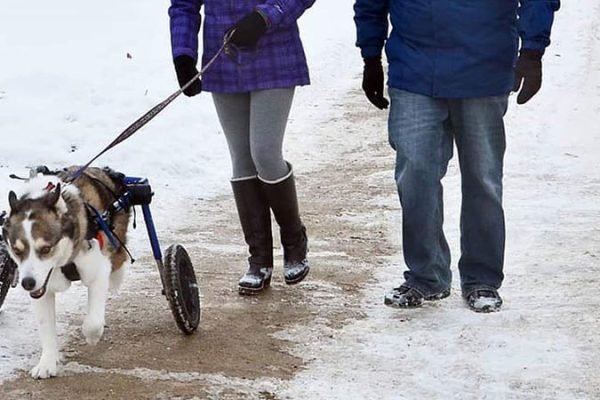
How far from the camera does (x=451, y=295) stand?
18.6 feet

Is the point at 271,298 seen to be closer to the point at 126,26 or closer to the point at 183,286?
the point at 183,286

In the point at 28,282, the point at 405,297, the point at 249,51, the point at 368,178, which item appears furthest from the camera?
the point at 368,178

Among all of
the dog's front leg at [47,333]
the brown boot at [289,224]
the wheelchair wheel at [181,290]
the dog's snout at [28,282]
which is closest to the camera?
the dog's snout at [28,282]

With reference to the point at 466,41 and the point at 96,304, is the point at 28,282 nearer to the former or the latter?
the point at 96,304

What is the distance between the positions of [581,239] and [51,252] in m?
3.70

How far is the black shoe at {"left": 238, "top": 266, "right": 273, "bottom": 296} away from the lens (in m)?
5.74

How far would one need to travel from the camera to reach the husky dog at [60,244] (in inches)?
168

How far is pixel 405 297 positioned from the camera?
17.9ft

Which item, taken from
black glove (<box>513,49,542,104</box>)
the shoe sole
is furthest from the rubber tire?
black glove (<box>513,49,542,104</box>)

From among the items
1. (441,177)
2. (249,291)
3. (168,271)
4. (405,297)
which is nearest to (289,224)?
(249,291)

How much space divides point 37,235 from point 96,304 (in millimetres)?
493

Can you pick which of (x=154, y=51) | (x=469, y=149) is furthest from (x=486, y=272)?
(x=154, y=51)

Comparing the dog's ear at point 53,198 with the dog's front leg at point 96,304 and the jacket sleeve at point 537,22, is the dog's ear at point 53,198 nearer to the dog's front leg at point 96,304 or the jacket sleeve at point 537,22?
the dog's front leg at point 96,304

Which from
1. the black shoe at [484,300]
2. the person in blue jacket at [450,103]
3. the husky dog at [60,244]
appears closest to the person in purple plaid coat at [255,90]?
the person in blue jacket at [450,103]
